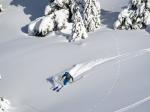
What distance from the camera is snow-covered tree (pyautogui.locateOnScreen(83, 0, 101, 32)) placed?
133 ft

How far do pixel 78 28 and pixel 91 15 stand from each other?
8.78 ft

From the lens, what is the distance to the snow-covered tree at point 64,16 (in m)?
40.9

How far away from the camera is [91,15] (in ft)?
134

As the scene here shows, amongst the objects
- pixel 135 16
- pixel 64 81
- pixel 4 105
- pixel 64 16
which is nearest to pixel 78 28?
pixel 64 16

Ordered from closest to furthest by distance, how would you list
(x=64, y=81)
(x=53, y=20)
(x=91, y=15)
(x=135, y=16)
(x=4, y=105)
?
1. (x=4, y=105)
2. (x=64, y=81)
3. (x=135, y=16)
4. (x=91, y=15)
5. (x=53, y=20)

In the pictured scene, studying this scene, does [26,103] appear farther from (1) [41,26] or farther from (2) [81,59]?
(1) [41,26]

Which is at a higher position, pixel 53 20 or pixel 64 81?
pixel 53 20

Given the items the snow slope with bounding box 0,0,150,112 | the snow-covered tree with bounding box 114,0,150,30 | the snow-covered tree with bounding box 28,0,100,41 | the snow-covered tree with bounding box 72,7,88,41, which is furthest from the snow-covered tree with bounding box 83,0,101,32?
the snow-covered tree with bounding box 114,0,150,30

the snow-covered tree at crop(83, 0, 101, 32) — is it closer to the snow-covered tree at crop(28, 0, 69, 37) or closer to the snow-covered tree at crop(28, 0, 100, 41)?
the snow-covered tree at crop(28, 0, 100, 41)

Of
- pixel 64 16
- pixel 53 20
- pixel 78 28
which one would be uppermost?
pixel 64 16

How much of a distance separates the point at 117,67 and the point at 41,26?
13151 mm

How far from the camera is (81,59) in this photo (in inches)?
1398

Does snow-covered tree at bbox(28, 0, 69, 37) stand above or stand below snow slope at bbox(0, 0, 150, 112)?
above

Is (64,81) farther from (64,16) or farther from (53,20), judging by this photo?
(64,16)
